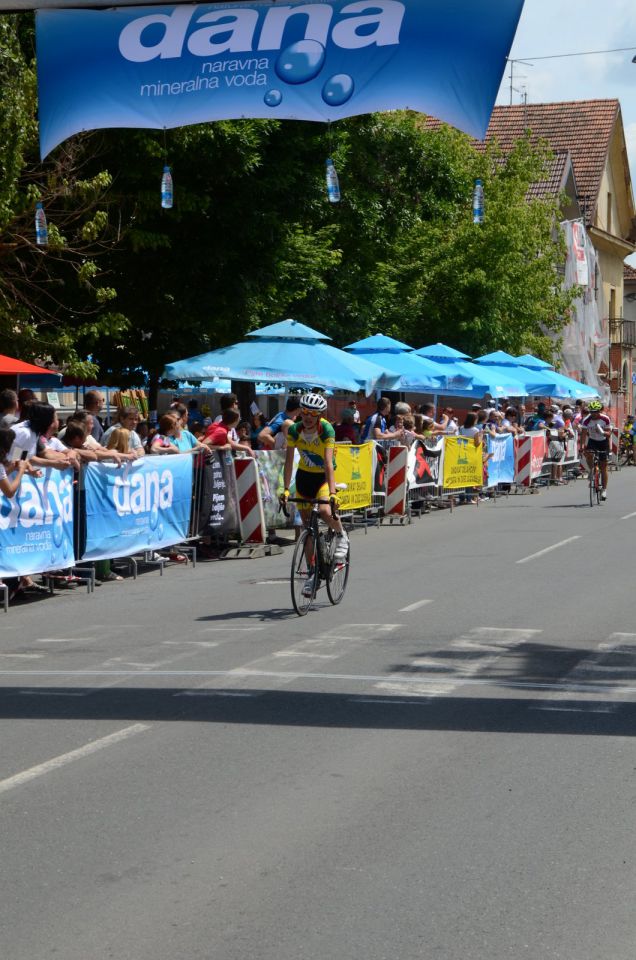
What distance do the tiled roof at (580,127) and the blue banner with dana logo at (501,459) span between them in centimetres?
3474

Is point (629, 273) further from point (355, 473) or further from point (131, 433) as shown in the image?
point (131, 433)

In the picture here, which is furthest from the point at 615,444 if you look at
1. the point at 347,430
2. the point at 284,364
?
the point at 284,364

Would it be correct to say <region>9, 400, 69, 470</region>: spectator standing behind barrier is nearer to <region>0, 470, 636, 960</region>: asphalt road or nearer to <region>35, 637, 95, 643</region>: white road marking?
<region>0, 470, 636, 960</region>: asphalt road

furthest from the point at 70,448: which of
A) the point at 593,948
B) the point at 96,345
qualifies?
the point at 96,345

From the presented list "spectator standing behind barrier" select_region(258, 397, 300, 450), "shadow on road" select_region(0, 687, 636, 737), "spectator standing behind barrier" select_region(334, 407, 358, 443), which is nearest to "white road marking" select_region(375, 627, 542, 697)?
"shadow on road" select_region(0, 687, 636, 737)

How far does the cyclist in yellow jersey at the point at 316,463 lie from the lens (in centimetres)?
1250

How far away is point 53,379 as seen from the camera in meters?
26.1

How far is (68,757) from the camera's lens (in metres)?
7.11

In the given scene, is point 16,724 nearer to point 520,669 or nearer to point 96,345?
point 520,669

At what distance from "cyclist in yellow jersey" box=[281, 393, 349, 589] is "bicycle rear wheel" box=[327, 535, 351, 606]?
8cm

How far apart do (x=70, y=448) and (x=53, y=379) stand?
11916 millimetres

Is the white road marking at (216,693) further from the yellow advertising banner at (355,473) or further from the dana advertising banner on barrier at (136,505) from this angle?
the yellow advertising banner at (355,473)

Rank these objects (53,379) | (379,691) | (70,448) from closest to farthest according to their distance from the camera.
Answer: (379,691), (70,448), (53,379)

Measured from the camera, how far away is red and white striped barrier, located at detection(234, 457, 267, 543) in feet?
58.1
